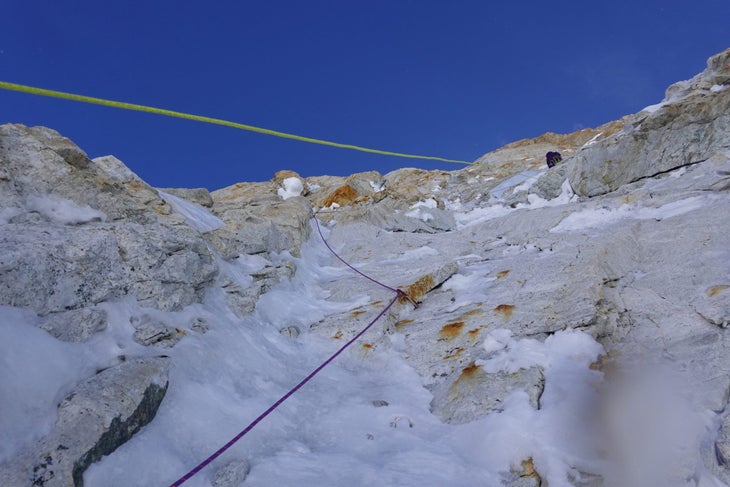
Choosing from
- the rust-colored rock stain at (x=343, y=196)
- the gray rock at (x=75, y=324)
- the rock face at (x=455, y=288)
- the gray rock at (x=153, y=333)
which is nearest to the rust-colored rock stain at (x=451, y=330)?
the rock face at (x=455, y=288)

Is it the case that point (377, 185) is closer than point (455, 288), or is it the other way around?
point (455, 288)

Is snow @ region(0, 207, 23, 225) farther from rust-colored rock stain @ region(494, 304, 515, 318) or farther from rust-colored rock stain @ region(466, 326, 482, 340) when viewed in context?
rust-colored rock stain @ region(494, 304, 515, 318)

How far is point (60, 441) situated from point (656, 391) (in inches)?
245

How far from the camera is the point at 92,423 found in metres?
3.83

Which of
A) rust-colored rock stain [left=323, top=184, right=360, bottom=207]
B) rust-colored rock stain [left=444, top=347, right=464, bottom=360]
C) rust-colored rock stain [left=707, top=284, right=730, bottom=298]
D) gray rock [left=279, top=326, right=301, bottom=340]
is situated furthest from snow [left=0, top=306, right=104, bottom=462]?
rust-colored rock stain [left=323, top=184, right=360, bottom=207]

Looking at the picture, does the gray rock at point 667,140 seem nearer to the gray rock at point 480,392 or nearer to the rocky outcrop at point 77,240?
the gray rock at point 480,392

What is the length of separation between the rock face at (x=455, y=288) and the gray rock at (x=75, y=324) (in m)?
0.02

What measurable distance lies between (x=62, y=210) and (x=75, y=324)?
271cm

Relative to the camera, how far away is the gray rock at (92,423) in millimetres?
3369

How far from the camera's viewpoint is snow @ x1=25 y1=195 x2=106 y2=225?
6.29 metres

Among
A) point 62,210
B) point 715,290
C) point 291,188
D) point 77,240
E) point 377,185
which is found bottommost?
Answer: point 715,290

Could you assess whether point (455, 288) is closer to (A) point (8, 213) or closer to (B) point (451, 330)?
(B) point (451, 330)

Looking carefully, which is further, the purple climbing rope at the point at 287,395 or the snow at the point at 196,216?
the snow at the point at 196,216

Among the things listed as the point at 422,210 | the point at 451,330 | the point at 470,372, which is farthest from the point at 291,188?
the point at 470,372
